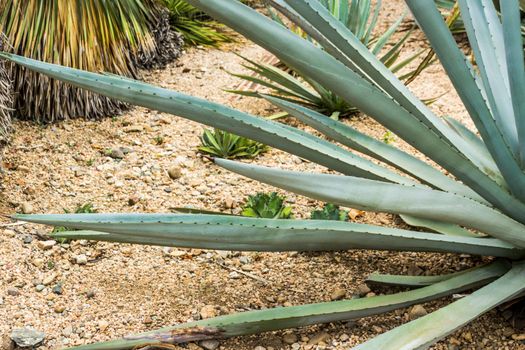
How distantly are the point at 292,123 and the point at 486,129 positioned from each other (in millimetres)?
2357

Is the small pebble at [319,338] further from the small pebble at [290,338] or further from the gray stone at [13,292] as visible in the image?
the gray stone at [13,292]

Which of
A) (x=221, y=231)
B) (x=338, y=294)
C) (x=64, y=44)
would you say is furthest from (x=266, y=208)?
(x=64, y=44)

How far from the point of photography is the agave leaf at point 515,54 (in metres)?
1.79

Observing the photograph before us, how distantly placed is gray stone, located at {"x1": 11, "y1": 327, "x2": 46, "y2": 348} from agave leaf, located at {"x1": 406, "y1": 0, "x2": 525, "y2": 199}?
1436 mm

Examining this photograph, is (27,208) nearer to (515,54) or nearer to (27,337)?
(27,337)

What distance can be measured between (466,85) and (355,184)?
1.19 ft

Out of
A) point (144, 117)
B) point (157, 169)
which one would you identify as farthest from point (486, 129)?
point (144, 117)

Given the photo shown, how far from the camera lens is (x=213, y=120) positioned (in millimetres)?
1834

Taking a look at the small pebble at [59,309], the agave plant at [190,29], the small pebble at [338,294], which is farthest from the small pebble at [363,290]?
the agave plant at [190,29]

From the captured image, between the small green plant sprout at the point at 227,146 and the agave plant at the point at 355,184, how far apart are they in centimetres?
149

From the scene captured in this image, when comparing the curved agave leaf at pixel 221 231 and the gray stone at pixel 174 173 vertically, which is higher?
the curved agave leaf at pixel 221 231

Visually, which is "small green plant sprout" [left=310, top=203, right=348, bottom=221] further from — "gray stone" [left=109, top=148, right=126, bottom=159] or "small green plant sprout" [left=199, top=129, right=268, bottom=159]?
"gray stone" [left=109, top=148, right=126, bottom=159]

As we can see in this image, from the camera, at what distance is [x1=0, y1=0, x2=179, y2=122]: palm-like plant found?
388 centimetres

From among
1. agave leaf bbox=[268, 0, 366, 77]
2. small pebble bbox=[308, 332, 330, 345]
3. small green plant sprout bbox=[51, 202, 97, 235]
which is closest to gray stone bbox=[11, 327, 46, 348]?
small green plant sprout bbox=[51, 202, 97, 235]
